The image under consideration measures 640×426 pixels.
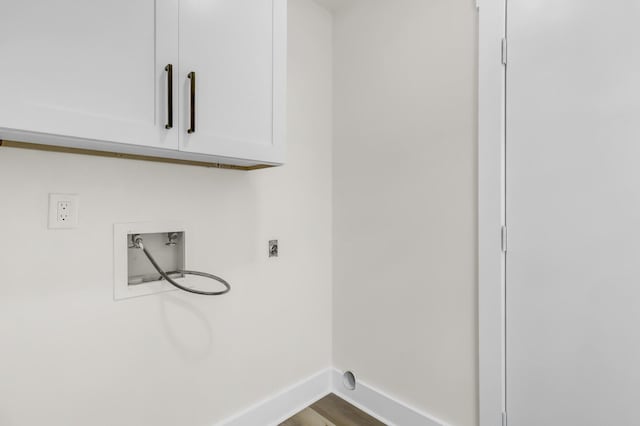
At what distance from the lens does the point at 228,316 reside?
1.51 m

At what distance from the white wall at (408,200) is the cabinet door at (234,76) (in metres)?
0.65

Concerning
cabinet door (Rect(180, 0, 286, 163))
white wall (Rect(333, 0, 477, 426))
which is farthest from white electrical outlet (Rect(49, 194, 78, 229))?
white wall (Rect(333, 0, 477, 426))

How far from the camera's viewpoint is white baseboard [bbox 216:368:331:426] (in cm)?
156

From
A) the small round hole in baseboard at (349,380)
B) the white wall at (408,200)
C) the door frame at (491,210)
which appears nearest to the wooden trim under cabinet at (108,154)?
the white wall at (408,200)

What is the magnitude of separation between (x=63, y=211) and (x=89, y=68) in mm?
500

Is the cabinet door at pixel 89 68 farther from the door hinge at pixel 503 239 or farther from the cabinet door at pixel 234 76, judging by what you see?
the door hinge at pixel 503 239

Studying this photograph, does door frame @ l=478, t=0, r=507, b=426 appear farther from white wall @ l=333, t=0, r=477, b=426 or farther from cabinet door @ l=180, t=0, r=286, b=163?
cabinet door @ l=180, t=0, r=286, b=163

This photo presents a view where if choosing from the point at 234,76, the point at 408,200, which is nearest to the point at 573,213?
the point at 408,200

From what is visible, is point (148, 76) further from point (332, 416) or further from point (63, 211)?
point (332, 416)

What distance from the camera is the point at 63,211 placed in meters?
1.06

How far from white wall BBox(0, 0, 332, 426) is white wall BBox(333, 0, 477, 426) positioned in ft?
0.54

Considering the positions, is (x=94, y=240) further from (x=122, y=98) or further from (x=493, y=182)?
(x=493, y=182)

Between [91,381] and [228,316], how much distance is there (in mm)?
550

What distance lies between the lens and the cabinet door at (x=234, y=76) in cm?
104
